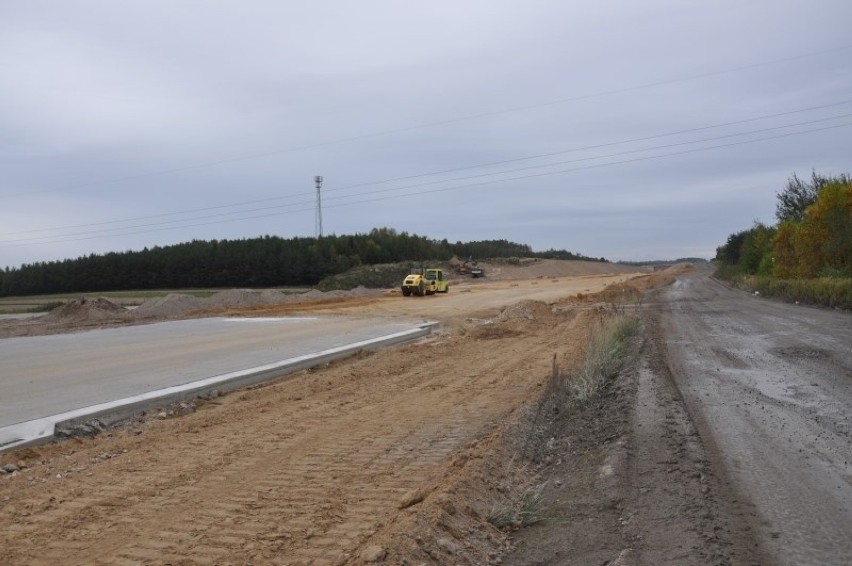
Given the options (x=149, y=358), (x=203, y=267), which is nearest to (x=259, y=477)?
(x=149, y=358)

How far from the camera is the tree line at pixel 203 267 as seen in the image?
82250mm

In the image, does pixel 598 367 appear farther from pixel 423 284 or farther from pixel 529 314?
pixel 423 284

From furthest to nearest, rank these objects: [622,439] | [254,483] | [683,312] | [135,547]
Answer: [683,312], [622,439], [254,483], [135,547]

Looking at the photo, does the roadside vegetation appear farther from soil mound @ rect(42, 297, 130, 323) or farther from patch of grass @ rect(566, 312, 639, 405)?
soil mound @ rect(42, 297, 130, 323)

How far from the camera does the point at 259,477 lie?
7840 millimetres

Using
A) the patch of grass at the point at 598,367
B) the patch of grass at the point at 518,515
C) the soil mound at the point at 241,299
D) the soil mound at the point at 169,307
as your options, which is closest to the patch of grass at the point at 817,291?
the patch of grass at the point at 598,367

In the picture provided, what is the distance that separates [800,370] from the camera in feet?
46.0

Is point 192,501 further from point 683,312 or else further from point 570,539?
point 683,312

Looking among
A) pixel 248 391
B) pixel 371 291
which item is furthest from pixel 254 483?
pixel 371 291

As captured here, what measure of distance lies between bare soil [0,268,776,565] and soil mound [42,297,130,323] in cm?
2538

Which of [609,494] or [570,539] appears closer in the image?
[570,539]

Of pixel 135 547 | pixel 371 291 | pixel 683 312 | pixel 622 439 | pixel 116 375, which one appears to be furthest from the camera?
pixel 371 291

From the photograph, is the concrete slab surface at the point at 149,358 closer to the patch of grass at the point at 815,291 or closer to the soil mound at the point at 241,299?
the soil mound at the point at 241,299

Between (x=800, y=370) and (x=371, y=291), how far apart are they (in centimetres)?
4866
